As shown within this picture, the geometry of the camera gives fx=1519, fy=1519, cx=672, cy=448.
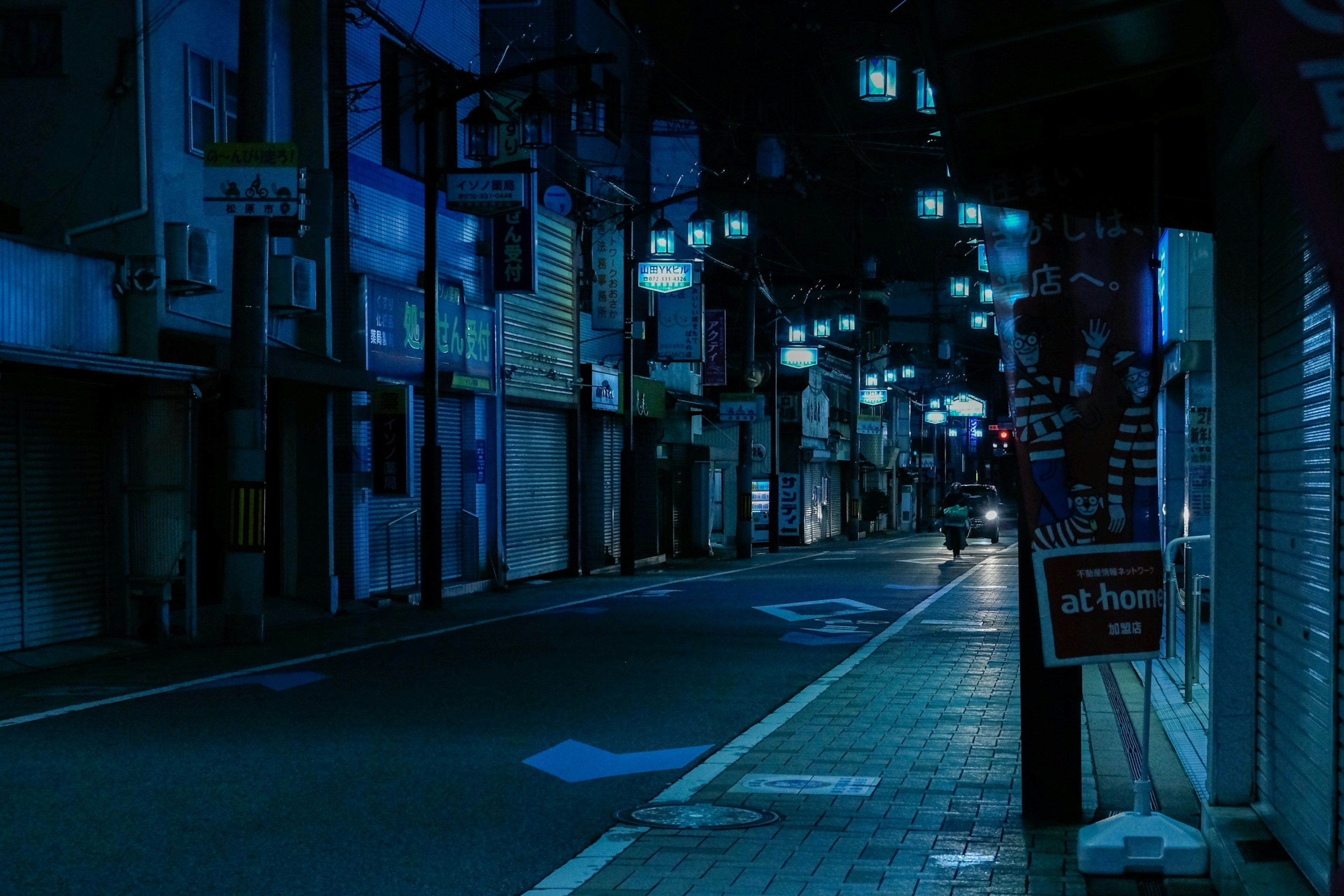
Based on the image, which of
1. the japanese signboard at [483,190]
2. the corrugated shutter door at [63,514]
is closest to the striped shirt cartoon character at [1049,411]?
the corrugated shutter door at [63,514]

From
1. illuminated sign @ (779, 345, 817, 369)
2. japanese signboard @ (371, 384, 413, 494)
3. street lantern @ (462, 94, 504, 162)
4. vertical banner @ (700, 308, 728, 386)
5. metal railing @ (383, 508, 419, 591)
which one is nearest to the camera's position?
street lantern @ (462, 94, 504, 162)

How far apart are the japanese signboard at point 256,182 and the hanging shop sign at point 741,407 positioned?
24698 mm

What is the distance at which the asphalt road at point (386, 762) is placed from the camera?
271 inches

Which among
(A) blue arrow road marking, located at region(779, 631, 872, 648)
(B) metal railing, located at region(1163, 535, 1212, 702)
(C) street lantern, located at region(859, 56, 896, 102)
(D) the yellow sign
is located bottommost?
(A) blue arrow road marking, located at region(779, 631, 872, 648)

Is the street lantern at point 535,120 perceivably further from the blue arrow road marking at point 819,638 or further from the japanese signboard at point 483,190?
the blue arrow road marking at point 819,638

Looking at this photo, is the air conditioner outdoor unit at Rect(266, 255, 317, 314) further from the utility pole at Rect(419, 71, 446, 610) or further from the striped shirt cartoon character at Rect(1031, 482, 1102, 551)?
the striped shirt cartoon character at Rect(1031, 482, 1102, 551)

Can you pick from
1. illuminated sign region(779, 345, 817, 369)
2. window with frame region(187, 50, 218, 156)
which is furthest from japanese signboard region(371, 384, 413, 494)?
illuminated sign region(779, 345, 817, 369)

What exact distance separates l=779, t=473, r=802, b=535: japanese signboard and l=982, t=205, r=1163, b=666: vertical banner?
4257cm

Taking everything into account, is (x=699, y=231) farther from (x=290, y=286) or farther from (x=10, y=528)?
(x=10, y=528)

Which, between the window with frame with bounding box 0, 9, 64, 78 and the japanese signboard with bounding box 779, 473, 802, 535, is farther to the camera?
the japanese signboard with bounding box 779, 473, 802, 535

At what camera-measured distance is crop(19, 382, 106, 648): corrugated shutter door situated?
16.3 metres

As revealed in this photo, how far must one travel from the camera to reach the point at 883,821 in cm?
778

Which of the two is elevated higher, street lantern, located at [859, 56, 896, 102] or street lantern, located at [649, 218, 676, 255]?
street lantern, located at [859, 56, 896, 102]

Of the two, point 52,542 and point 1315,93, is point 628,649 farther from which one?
point 1315,93
